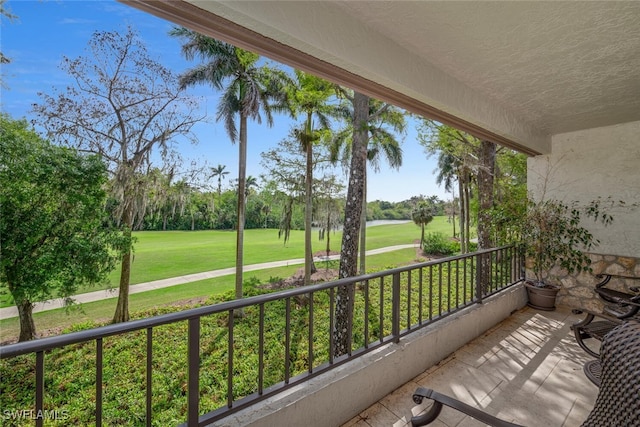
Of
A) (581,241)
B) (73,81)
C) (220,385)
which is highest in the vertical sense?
(73,81)

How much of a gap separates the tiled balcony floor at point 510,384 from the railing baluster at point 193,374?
3.14 ft

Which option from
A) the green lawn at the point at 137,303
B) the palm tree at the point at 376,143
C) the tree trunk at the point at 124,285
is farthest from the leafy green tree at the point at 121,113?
the palm tree at the point at 376,143

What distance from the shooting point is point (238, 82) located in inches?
320

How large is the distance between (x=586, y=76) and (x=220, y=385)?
7262 mm

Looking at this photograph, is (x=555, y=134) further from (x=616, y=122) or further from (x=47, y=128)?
(x=47, y=128)

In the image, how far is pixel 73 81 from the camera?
708cm

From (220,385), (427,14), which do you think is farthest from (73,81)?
(427,14)

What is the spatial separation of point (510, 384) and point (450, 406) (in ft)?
4.51

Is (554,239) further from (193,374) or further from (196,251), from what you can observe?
(196,251)

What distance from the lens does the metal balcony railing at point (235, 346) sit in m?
1.18

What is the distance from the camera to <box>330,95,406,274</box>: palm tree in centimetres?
828

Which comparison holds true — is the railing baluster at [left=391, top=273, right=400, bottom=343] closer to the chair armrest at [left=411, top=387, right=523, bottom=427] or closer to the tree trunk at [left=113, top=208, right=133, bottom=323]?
the chair armrest at [left=411, top=387, right=523, bottom=427]

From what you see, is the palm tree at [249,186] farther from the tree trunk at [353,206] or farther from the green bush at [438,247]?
the green bush at [438,247]

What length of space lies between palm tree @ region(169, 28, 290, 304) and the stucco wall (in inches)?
281
